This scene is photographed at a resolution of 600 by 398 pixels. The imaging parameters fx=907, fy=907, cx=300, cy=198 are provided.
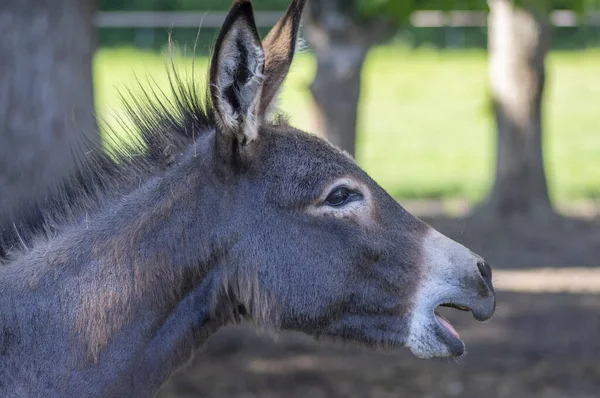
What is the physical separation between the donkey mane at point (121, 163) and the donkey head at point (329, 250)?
18cm

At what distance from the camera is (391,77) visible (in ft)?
78.6

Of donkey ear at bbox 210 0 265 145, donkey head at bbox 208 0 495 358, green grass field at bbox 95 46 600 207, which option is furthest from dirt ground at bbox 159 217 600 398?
donkey ear at bbox 210 0 265 145

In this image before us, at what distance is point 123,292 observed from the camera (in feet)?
10.3

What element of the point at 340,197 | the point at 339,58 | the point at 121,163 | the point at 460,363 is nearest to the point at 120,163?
the point at 121,163

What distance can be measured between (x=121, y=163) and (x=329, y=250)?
0.84 metres

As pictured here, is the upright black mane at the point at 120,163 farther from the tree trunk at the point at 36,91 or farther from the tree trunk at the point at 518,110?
the tree trunk at the point at 518,110

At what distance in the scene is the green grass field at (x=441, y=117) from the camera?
43.7 feet

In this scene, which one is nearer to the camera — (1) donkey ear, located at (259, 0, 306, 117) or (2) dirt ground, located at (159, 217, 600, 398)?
(1) donkey ear, located at (259, 0, 306, 117)

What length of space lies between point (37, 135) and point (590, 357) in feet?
15.3

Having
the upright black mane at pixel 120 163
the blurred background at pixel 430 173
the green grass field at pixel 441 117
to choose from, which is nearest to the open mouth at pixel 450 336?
the blurred background at pixel 430 173

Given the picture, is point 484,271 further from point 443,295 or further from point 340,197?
point 340,197

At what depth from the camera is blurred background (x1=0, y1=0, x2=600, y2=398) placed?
218 inches

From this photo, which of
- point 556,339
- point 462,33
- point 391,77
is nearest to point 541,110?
point 556,339

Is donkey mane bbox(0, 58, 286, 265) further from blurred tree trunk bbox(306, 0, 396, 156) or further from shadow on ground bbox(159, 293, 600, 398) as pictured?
blurred tree trunk bbox(306, 0, 396, 156)
